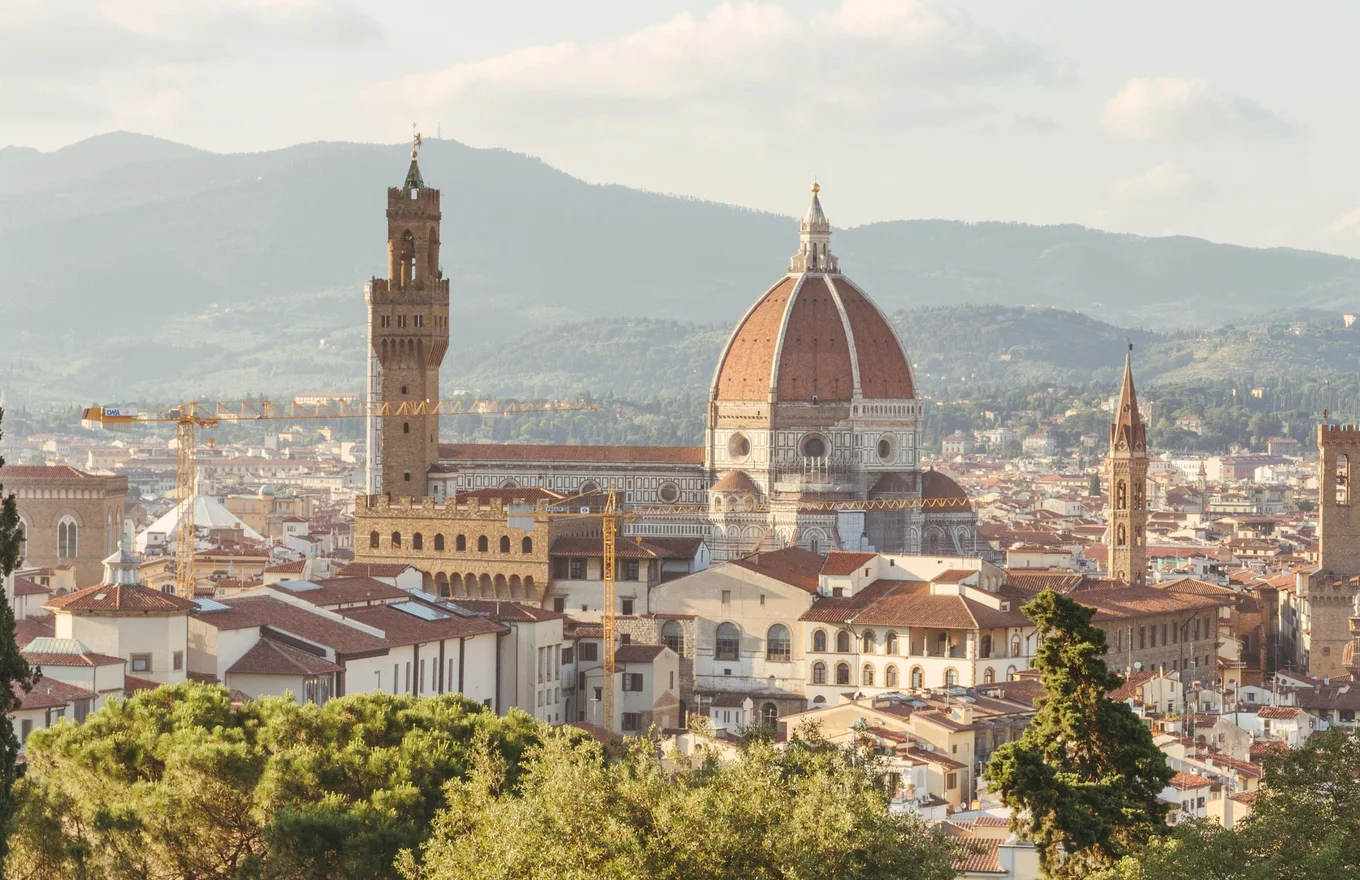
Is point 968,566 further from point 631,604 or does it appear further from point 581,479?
point 581,479

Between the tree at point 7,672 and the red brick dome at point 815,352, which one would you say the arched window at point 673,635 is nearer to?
the red brick dome at point 815,352

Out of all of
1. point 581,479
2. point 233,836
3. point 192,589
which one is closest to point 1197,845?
point 233,836

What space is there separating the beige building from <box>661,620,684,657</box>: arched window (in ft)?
77.9

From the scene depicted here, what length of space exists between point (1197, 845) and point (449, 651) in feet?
111

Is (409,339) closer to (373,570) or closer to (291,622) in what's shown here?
(373,570)

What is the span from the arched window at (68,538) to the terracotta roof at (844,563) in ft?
87.8

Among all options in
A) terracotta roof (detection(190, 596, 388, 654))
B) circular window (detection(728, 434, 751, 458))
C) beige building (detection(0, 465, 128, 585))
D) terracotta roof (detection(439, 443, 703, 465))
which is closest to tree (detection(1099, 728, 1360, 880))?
terracotta roof (detection(190, 596, 388, 654))

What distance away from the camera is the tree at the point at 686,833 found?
30234mm

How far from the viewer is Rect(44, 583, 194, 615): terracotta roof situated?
180 ft

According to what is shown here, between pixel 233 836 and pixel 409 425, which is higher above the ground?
pixel 409 425

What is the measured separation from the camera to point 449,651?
63750 mm

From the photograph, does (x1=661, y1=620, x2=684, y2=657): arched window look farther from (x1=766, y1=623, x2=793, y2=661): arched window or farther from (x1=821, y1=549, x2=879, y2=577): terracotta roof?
(x1=821, y1=549, x2=879, y2=577): terracotta roof

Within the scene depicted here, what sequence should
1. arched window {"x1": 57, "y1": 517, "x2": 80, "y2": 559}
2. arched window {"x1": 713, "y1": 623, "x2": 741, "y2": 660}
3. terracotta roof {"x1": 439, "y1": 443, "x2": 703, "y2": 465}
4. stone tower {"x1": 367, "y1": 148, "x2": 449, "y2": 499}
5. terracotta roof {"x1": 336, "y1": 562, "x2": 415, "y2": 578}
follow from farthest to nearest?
terracotta roof {"x1": 439, "y1": 443, "x2": 703, "y2": 465}, arched window {"x1": 57, "y1": 517, "x2": 80, "y2": 559}, stone tower {"x1": 367, "y1": 148, "x2": 449, "y2": 499}, terracotta roof {"x1": 336, "y1": 562, "x2": 415, "y2": 578}, arched window {"x1": 713, "y1": 623, "x2": 741, "y2": 660}

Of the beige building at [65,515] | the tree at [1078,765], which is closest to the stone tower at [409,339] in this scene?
the beige building at [65,515]
